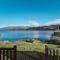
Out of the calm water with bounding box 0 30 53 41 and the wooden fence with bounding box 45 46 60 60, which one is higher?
the calm water with bounding box 0 30 53 41

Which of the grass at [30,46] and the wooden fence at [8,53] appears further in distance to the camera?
the grass at [30,46]

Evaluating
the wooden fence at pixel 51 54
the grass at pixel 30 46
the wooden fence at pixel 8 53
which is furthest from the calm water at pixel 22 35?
the wooden fence at pixel 8 53

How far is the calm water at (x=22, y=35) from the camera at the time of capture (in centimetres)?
570

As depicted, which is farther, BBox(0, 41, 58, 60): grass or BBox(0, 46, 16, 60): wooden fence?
BBox(0, 41, 58, 60): grass

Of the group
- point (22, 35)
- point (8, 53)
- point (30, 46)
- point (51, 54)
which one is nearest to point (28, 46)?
point (30, 46)

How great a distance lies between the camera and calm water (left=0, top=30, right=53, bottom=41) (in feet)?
18.7

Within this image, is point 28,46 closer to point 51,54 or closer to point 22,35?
point 22,35

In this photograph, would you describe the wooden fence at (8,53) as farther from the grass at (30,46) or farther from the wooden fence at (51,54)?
the wooden fence at (51,54)

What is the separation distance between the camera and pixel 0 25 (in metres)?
5.65

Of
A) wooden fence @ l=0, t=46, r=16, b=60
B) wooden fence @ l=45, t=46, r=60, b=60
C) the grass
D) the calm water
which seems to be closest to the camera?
wooden fence @ l=0, t=46, r=16, b=60

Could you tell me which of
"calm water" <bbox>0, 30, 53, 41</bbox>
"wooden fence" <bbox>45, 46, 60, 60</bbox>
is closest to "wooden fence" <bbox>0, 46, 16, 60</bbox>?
"wooden fence" <bbox>45, 46, 60, 60</bbox>

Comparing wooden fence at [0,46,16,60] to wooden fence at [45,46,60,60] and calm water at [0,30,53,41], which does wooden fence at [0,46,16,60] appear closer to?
wooden fence at [45,46,60,60]

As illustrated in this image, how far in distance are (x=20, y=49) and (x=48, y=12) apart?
1.29 m

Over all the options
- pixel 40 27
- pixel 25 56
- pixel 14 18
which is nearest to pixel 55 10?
pixel 40 27
